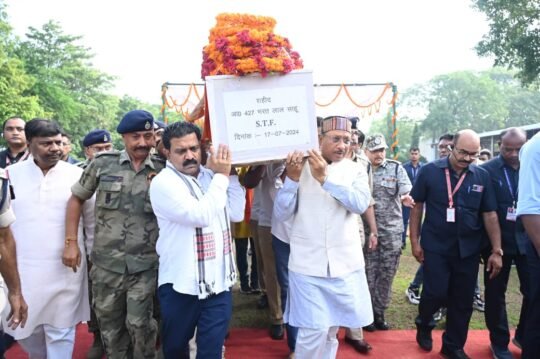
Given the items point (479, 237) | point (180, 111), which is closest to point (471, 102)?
point (180, 111)

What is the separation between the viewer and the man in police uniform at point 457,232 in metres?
3.65

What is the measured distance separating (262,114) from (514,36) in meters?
17.6

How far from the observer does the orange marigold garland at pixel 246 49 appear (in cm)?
260

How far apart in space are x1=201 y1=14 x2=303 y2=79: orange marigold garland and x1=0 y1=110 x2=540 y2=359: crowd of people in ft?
1.50

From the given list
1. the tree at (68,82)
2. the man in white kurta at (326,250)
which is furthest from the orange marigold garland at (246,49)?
the tree at (68,82)

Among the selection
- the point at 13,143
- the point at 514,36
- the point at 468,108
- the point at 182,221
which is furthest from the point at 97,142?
the point at 468,108

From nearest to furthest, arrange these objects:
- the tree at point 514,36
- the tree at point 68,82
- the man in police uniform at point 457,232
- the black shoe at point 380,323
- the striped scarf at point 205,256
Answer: the striped scarf at point 205,256, the man in police uniform at point 457,232, the black shoe at point 380,323, the tree at point 514,36, the tree at point 68,82

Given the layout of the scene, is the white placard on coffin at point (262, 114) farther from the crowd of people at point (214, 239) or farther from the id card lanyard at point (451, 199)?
the id card lanyard at point (451, 199)

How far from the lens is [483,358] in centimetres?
381

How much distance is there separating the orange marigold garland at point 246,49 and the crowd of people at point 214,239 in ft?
1.50

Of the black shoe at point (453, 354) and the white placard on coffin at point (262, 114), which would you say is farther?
the black shoe at point (453, 354)

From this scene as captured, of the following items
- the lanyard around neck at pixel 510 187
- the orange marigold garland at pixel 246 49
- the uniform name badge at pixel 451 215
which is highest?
the orange marigold garland at pixel 246 49

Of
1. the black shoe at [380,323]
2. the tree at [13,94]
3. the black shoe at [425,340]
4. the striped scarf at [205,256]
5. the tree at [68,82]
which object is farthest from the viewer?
the tree at [68,82]

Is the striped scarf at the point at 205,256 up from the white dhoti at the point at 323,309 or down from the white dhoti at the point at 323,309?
up
